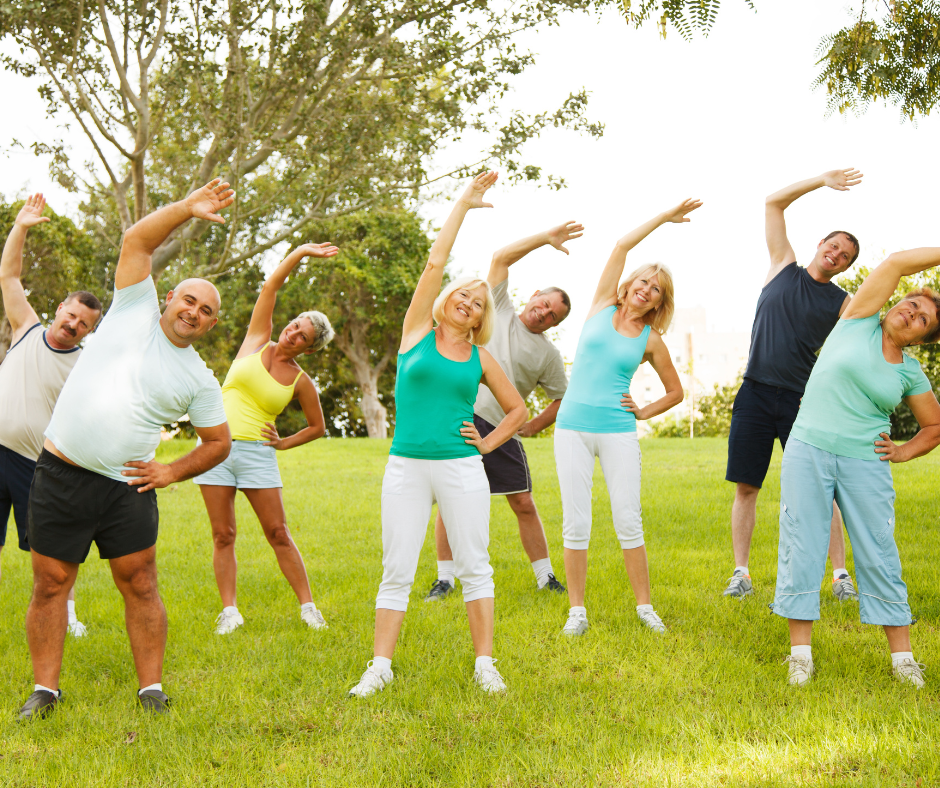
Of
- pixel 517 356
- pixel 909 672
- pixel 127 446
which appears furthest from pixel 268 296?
pixel 909 672

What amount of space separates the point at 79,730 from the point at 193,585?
117 inches

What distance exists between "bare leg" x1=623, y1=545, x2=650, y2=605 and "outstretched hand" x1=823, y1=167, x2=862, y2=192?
275cm

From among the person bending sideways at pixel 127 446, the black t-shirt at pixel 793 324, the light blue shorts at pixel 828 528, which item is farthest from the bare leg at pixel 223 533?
the black t-shirt at pixel 793 324

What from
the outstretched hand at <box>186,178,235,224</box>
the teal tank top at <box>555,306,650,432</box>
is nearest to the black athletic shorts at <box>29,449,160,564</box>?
the outstretched hand at <box>186,178,235,224</box>

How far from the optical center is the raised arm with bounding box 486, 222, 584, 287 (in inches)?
212

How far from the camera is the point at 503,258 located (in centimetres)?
559

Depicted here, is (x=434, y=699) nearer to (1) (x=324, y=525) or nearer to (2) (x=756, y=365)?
(2) (x=756, y=365)

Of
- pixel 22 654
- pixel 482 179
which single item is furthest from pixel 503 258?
pixel 22 654

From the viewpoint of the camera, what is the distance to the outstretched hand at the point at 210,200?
379 centimetres

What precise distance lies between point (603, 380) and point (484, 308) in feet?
4.02

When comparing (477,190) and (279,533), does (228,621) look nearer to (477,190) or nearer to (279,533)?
(279,533)

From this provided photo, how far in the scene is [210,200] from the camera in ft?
12.8

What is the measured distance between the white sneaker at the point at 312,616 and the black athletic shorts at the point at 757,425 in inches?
126

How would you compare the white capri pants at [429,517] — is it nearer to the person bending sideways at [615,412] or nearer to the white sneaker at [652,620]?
the person bending sideways at [615,412]
